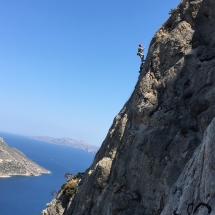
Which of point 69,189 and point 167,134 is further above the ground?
point 167,134

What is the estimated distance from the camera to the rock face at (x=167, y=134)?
10291 millimetres

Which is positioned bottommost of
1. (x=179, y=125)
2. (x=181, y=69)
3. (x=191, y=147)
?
(x=191, y=147)

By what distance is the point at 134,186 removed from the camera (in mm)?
14828

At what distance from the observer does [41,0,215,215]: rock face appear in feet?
33.8

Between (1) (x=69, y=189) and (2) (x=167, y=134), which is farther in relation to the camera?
(1) (x=69, y=189)

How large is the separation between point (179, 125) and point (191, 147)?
196cm

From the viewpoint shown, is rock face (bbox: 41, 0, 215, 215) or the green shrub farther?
the green shrub

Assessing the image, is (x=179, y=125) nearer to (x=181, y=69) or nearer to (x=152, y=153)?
(x=152, y=153)

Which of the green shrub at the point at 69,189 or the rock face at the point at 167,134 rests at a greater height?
the rock face at the point at 167,134

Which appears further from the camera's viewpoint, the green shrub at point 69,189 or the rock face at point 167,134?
the green shrub at point 69,189

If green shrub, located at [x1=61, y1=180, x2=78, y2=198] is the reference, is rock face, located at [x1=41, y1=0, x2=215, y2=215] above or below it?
above

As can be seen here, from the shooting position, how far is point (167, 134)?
14078 mm

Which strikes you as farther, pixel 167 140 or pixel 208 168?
pixel 167 140

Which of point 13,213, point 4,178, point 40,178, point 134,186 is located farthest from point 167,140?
point 40,178
